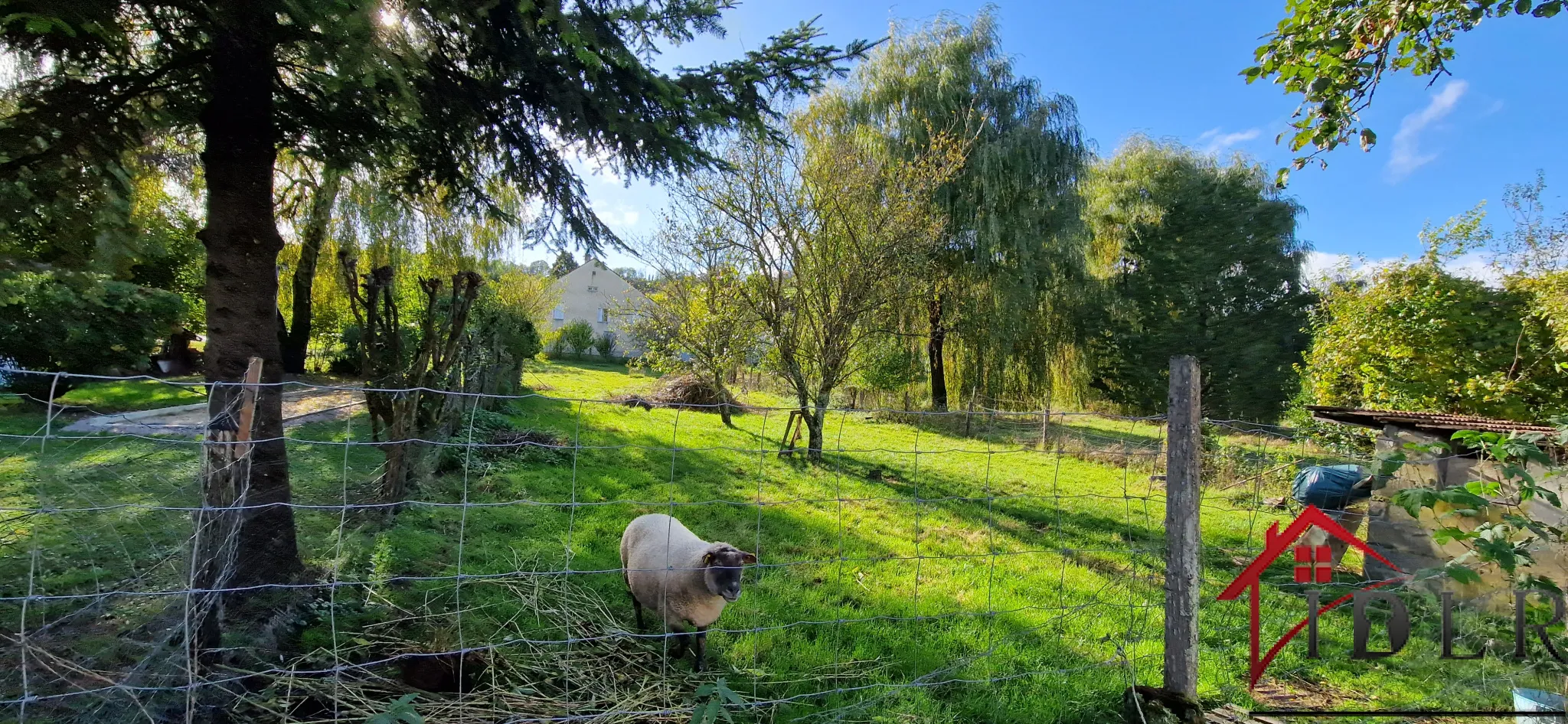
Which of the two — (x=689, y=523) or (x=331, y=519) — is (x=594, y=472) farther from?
(x=331, y=519)

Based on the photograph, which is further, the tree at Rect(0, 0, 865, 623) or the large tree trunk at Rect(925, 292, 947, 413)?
the large tree trunk at Rect(925, 292, 947, 413)

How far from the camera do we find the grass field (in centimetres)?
293

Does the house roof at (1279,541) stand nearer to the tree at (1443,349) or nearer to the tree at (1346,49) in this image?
the tree at (1346,49)

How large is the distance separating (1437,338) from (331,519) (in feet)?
36.3

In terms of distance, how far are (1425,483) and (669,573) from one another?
5.12 meters

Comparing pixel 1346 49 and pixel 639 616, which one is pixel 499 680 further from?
pixel 1346 49

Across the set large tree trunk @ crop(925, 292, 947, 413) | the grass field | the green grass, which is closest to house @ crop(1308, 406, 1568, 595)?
the grass field

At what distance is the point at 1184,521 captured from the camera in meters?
2.67

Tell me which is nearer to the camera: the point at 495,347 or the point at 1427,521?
the point at 1427,521

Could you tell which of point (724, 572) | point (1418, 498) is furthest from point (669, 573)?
point (1418, 498)

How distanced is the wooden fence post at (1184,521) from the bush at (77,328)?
11.0 metres

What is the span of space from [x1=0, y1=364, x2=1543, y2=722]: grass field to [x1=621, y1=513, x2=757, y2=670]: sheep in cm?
20

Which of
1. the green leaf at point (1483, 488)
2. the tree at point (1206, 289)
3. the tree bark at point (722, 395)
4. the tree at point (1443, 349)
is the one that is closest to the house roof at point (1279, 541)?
the green leaf at point (1483, 488)

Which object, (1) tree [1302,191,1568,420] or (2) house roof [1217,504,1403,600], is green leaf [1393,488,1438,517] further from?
(1) tree [1302,191,1568,420]
